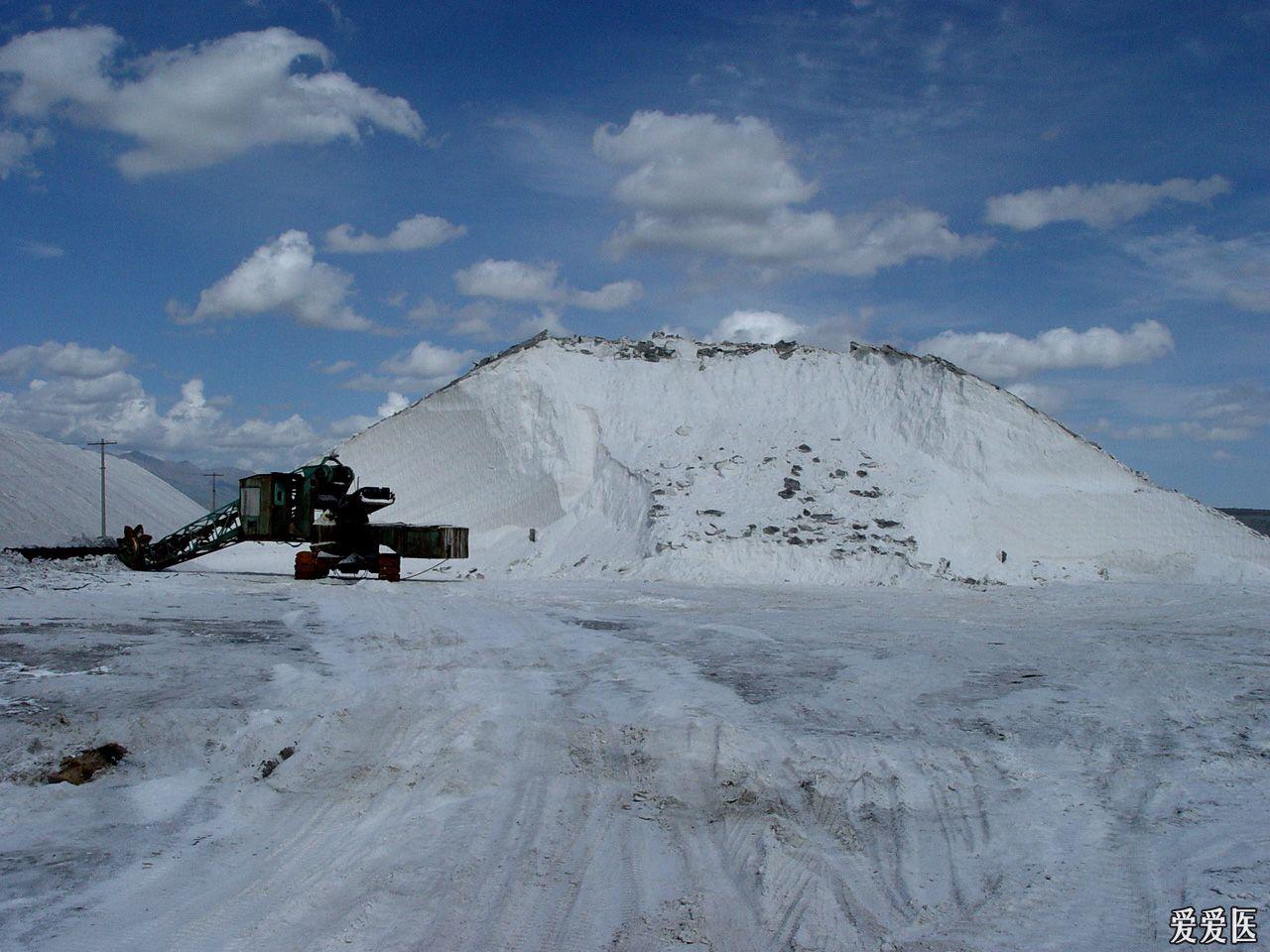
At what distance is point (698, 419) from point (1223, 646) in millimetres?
19217

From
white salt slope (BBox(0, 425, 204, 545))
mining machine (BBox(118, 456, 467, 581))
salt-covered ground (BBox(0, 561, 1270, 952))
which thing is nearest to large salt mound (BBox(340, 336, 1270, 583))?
mining machine (BBox(118, 456, 467, 581))

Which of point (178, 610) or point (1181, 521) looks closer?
point (178, 610)

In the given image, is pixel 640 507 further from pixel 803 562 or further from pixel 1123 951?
pixel 1123 951

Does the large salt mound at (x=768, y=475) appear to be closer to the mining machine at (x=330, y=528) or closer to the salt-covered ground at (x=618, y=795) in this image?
the mining machine at (x=330, y=528)

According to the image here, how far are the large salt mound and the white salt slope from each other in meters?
12.4

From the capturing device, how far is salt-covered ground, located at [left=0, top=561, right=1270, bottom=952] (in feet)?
14.0

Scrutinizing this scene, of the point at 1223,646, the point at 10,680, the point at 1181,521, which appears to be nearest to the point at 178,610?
the point at 10,680

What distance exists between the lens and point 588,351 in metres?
32.3

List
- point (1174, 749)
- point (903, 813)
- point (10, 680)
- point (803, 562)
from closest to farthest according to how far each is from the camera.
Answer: point (903, 813), point (1174, 749), point (10, 680), point (803, 562)

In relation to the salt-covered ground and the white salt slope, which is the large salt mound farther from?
the white salt slope

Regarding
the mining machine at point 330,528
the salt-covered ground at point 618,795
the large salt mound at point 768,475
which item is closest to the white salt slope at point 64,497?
the large salt mound at point 768,475

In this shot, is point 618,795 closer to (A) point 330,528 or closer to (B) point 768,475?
(A) point 330,528

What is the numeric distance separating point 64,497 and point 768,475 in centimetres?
2782

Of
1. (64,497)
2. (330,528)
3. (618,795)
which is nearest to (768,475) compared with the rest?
(330,528)
